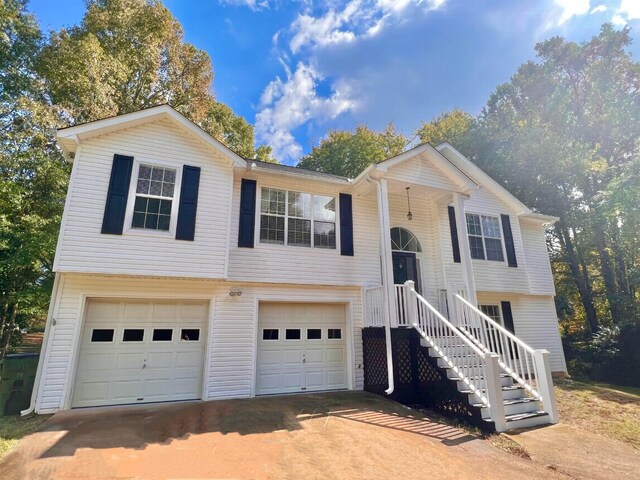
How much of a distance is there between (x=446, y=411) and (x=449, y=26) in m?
15.8

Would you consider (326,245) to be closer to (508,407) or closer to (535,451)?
(508,407)

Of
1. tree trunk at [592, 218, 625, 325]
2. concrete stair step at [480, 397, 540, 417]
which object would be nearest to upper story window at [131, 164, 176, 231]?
concrete stair step at [480, 397, 540, 417]

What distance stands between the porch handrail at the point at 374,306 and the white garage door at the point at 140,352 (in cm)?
419

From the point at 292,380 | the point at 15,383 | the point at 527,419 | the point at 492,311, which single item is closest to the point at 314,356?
the point at 292,380

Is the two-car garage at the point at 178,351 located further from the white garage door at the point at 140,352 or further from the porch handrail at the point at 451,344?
the porch handrail at the point at 451,344

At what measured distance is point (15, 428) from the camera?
5340 millimetres

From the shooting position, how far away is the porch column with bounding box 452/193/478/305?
832 centimetres

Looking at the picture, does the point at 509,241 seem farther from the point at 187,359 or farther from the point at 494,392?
the point at 187,359

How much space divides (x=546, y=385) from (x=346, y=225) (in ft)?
18.5

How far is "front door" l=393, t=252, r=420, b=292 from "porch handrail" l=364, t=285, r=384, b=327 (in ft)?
4.36

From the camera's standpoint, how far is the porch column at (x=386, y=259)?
7.37 meters

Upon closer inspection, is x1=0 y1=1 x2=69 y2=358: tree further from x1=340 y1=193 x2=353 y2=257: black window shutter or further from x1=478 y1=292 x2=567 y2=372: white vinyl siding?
x1=478 y1=292 x2=567 y2=372: white vinyl siding

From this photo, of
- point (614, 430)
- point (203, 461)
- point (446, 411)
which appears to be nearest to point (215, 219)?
point (203, 461)

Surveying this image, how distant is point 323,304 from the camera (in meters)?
8.73
